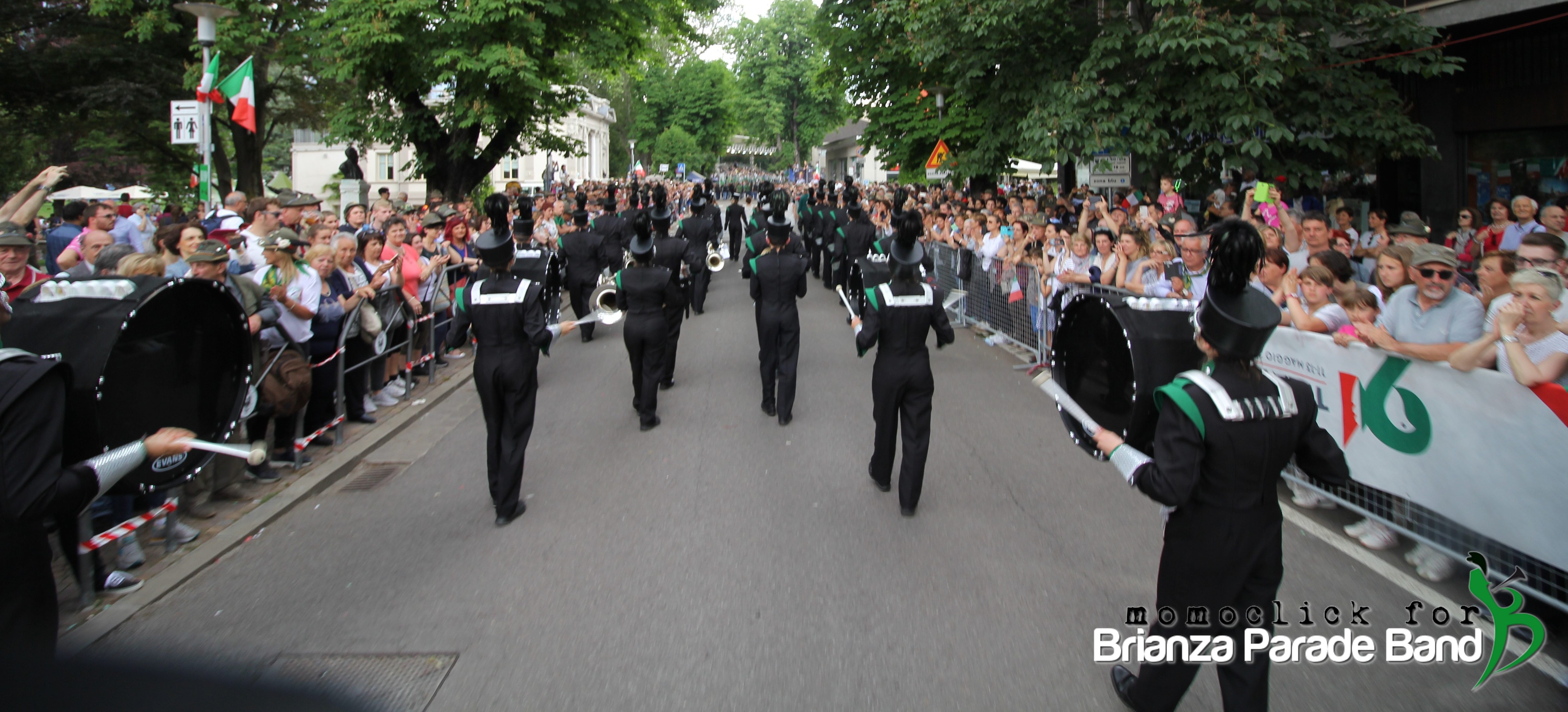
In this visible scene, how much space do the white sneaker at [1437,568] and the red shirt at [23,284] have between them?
786cm

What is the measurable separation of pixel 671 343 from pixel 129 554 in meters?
5.17

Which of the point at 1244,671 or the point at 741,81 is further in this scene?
the point at 741,81

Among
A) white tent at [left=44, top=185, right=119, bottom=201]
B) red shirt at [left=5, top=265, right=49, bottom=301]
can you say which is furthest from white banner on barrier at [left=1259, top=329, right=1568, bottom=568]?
white tent at [left=44, top=185, right=119, bottom=201]

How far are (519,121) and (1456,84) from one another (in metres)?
17.7

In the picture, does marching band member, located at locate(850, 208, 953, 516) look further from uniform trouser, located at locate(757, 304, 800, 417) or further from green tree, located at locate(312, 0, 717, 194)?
green tree, located at locate(312, 0, 717, 194)

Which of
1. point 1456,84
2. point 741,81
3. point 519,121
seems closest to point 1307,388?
point 1456,84

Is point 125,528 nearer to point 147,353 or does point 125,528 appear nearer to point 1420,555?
point 147,353

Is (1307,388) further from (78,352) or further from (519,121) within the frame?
(519,121)

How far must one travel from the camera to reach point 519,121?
73.7 ft

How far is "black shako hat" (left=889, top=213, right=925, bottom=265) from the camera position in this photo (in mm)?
6348

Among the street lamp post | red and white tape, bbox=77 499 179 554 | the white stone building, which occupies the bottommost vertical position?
red and white tape, bbox=77 499 179 554

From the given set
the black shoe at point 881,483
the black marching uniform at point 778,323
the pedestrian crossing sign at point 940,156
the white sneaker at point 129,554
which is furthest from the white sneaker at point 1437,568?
the pedestrian crossing sign at point 940,156

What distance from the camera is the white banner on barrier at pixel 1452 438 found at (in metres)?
4.60

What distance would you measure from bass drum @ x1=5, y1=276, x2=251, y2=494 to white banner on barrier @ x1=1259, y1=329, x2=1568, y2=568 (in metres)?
6.16
